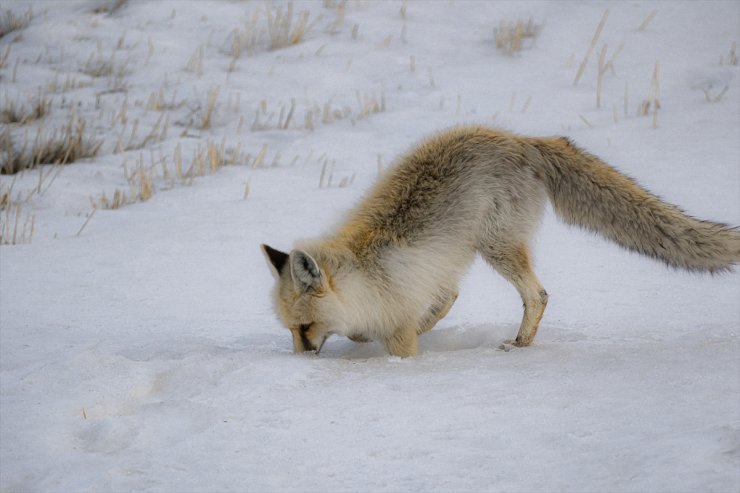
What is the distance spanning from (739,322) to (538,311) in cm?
115

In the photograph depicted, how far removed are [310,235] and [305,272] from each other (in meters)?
2.47

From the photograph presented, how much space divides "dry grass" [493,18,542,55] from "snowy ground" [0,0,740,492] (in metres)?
0.17

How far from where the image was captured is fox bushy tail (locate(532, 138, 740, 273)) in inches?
167

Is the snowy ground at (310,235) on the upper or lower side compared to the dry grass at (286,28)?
lower

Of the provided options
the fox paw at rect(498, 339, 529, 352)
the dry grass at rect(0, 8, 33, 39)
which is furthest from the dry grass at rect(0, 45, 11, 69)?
the fox paw at rect(498, 339, 529, 352)

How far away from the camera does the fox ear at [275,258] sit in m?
4.42

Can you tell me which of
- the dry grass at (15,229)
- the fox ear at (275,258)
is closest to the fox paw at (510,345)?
the fox ear at (275,258)

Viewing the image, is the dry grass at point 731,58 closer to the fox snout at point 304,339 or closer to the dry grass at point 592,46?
the dry grass at point 592,46

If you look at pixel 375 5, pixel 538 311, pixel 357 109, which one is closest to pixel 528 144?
pixel 538 311

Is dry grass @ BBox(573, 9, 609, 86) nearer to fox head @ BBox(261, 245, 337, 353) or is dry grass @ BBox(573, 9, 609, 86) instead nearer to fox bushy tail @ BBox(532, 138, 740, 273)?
fox bushy tail @ BBox(532, 138, 740, 273)

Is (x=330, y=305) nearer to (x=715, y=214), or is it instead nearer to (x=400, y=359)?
(x=400, y=359)

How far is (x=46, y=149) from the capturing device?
921 cm

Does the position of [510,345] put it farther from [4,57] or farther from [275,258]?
[4,57]

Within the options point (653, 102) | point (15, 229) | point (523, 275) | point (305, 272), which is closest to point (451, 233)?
point (523, 275)
